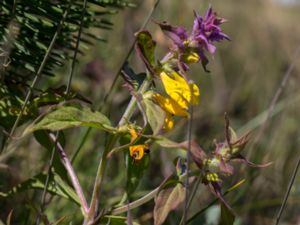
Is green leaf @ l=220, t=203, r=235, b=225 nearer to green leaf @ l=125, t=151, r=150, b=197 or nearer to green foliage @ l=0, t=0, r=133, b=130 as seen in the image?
green leaf @ l=125, t=151, r=150, b=197

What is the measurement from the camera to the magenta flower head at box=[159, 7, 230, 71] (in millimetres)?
903

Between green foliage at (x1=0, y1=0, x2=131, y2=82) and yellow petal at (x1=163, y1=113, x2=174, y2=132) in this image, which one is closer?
yellow petal at (x1=163, y1=113, x2=174, y2=132)

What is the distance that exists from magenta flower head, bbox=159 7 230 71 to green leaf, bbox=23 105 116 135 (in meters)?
0.14

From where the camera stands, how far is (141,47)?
0.91m

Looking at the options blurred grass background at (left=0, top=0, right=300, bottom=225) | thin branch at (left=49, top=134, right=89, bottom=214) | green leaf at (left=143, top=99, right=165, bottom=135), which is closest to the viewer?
green leaf at (left=143, top=99, right=165, bottom=135)

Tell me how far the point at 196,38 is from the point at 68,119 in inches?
8.1

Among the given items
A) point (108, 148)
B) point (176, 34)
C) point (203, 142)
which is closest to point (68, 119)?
point (108, 148)

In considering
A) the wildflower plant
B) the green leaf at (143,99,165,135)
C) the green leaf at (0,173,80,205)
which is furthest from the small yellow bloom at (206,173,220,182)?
the green leaf at (0,173,80,205)

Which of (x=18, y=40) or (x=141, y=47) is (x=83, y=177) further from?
(x=141, y=47)

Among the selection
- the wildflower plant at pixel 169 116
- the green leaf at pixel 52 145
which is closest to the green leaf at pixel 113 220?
the wildflower plant at pixel 169 116

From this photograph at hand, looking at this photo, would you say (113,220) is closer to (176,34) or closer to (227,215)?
(227,215)

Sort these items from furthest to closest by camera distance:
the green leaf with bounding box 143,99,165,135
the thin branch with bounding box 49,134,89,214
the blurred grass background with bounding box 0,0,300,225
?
the blurred grass background with bounding box 0,0,300,225
the thin branch with bounding box 49,134,89,214
the green leaf with bounding box 143,99,165,135

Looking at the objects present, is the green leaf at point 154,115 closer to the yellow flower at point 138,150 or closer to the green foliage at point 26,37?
the yellow flower at point 138,150

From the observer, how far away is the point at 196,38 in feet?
2.98
